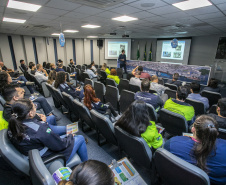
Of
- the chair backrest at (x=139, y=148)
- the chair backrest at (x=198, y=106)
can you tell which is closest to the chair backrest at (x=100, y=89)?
the chair backrest at (x=198, y=106)

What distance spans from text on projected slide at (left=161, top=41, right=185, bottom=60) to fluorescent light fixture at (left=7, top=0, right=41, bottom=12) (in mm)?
8764

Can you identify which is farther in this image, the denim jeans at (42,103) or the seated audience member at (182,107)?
the denim jeans at (42,103)

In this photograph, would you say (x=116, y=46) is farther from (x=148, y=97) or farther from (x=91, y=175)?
(x=91, y=175)

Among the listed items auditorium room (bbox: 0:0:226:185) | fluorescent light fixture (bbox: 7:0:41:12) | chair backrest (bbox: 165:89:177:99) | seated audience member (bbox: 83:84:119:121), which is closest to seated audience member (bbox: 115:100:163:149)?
auditorium room (bbox: 0:0:226:185)

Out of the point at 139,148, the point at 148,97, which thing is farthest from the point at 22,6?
the point at 139,148

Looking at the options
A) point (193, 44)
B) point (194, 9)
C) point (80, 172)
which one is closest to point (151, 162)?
point (80, 172)

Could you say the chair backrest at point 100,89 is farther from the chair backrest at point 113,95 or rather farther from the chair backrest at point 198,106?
the chair backrest at point 198,106

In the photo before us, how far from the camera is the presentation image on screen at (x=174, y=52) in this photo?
8867 millimetres

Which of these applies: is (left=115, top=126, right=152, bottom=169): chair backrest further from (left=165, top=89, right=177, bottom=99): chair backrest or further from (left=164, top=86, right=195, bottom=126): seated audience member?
(left=165, top=89, right=177, bottom=99): chair backrest

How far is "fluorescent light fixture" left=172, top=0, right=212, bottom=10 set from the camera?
2741mm

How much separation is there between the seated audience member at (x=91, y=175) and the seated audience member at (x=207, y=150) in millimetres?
870

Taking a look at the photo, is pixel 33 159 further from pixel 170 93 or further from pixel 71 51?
pixel 71 51

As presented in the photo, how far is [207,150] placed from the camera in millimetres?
1103

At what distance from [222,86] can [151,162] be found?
7.38 meters
